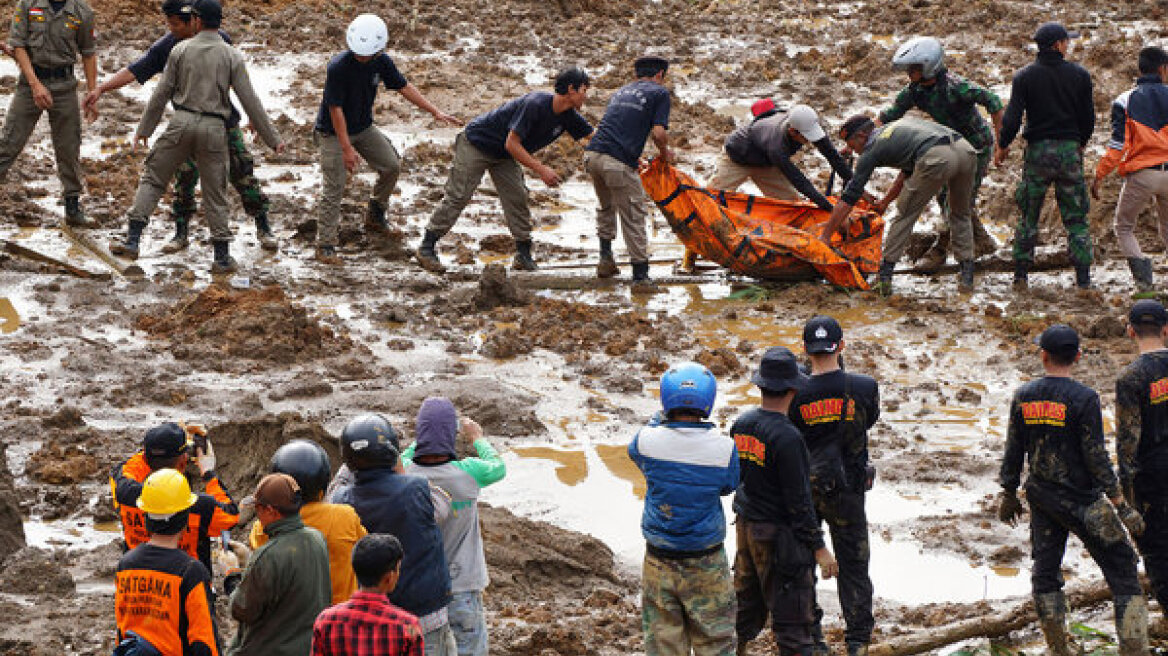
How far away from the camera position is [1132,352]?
10.6m

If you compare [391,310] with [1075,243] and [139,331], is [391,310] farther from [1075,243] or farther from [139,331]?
[1075,243]

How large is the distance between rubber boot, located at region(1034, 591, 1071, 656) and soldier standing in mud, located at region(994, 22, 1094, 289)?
562 cm

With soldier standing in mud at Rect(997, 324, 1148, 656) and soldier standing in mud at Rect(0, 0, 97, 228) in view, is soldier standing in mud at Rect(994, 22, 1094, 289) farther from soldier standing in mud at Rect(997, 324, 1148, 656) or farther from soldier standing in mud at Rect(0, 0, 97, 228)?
soldier standing in mud at Rect(0, 0, 97, 228)

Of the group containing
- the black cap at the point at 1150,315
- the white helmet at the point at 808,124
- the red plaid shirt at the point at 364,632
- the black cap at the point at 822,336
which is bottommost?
the red plaid shirt at the point at 364,632

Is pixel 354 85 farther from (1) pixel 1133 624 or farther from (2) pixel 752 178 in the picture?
(1) pixel 1133 624

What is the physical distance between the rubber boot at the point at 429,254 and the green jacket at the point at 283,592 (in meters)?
7.34

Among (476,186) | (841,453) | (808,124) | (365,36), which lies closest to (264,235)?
(476,186)

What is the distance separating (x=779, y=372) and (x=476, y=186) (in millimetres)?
6658

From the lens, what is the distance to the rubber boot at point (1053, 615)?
662 cm

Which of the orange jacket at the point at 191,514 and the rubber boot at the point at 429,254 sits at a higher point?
the orange jacket at the point at 191,514

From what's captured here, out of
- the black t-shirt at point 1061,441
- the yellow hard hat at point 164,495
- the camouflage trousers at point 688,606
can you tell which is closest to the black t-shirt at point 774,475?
the camouflage trousers at point 688,606

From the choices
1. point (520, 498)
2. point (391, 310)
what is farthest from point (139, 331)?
point (520, 498)

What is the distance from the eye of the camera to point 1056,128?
1156 centimetres

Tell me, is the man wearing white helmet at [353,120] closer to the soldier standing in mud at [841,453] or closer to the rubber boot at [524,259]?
the rubber boot at [524,259]
